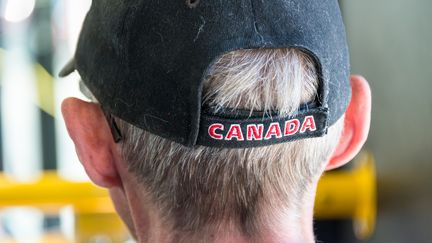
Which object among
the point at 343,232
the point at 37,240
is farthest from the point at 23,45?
the point at 343,232

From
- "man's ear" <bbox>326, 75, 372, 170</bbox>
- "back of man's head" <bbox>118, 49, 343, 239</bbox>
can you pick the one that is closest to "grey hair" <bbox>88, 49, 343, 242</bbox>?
"back of man's head" <bbox>118, 49, 343, 239</bbox>

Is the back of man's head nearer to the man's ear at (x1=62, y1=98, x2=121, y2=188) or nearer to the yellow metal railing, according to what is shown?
the man's ear at (x1=62, y1=98, x2=121, y2=188)

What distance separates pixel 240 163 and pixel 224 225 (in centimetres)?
7

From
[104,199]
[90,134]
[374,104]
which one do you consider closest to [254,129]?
[90,134]

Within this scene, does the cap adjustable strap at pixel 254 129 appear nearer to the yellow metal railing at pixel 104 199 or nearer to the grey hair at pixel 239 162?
the grey hair at pixel 239 162

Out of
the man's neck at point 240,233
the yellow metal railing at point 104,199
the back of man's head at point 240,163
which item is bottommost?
the yellow metal railing at point 104,199

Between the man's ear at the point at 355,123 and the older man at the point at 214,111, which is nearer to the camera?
the older man at the point at 214,111

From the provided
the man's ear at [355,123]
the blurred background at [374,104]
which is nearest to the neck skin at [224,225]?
the man's ear at [355,123]

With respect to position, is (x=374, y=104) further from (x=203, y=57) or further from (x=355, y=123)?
(x=203, y=57)

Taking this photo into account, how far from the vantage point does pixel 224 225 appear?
0.76 metres

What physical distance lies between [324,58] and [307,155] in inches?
4.6

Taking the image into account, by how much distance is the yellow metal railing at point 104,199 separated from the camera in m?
1.68

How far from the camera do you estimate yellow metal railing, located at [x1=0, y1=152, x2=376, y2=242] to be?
5.50ft

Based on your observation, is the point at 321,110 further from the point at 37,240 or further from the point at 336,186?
the point at 37,240
